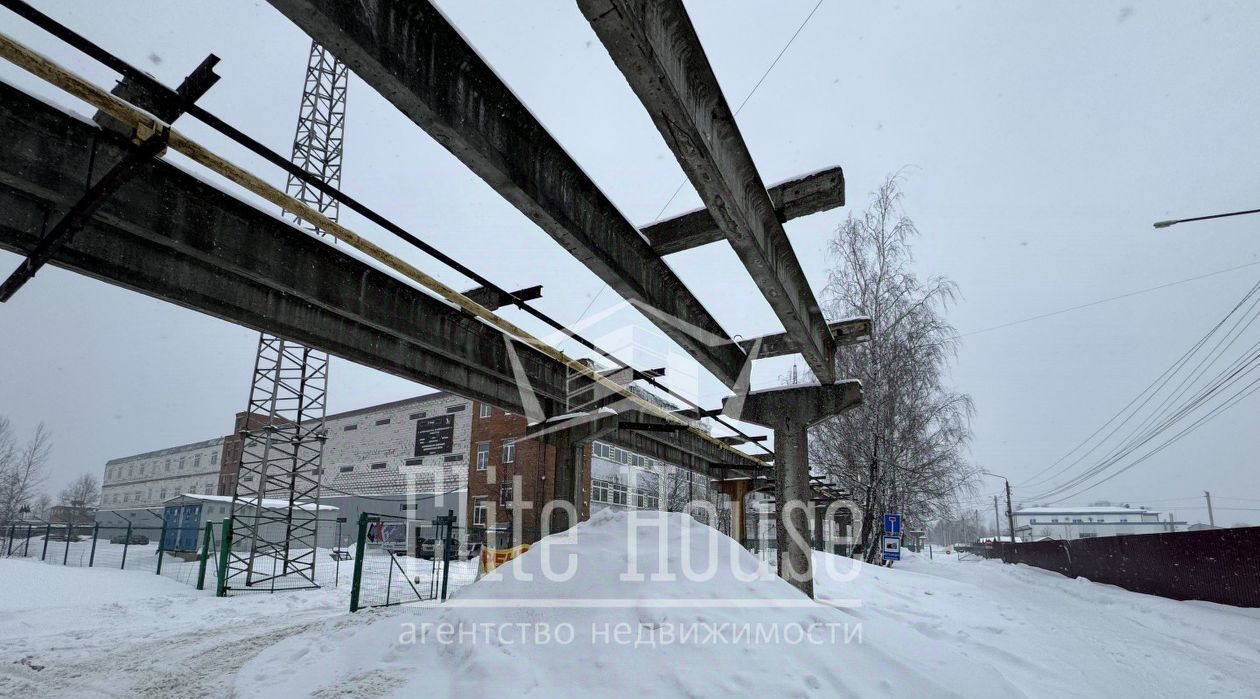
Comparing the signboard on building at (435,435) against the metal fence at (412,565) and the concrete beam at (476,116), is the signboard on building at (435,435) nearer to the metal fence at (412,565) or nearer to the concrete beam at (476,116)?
the metal fence at (412,565)

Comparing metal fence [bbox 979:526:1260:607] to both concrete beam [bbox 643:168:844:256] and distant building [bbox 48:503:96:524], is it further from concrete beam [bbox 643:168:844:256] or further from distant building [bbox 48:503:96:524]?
distant building [bbox 48:503:96:524]

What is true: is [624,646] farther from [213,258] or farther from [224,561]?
[224,561]

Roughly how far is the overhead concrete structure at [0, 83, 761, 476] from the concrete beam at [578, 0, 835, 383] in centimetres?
392

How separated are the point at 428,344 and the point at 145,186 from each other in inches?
134

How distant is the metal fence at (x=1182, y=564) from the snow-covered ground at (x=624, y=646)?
365cm

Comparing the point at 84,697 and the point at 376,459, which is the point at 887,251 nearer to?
the point at 84,697

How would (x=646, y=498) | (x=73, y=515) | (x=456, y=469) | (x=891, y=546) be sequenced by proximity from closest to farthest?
(x=891, y=546)
(x=456, y=469)
(x=646, y=498)
(x=73, y=515)

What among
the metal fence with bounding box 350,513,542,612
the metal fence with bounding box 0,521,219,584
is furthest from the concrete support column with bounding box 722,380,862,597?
the metal fence with bounding box 0,521,219,584

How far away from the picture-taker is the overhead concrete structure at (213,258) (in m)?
4.54

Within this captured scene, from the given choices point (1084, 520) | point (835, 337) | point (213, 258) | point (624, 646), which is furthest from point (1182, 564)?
point (1084, 520)

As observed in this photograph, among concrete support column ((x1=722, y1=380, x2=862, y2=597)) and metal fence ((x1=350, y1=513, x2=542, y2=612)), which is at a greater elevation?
concrete support column ((x1=722, y1=380, x2=862, y2=597))

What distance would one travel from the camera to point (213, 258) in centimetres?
562

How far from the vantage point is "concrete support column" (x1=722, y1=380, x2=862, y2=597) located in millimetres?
10203

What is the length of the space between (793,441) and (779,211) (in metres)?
5.95
